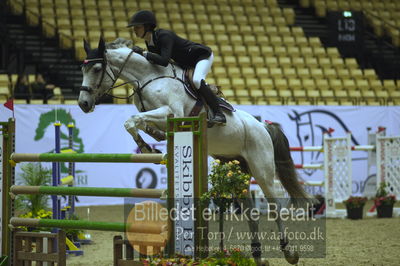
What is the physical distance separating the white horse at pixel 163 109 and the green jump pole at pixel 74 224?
757 millimetres

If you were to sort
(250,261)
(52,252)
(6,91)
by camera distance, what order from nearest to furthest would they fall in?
(250,261), (52,252), (6,91)

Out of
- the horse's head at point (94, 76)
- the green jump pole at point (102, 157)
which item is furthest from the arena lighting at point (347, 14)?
the green jump pole at point (102, 157)

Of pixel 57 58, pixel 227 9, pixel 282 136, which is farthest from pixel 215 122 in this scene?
pixel 227 9

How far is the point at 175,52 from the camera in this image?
16.9 ft

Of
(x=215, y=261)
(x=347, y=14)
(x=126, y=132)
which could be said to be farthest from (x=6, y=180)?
(x=347, y=14)

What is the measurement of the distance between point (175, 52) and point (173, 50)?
3 cm

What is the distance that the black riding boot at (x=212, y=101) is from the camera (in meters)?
5.06

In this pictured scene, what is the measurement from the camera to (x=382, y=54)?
15.1 meters

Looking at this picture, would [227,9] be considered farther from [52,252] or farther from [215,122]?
[52,252]

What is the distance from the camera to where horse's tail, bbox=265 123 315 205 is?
5824 mm

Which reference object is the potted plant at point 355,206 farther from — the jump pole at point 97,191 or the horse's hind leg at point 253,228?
the jump pole at point 97,191

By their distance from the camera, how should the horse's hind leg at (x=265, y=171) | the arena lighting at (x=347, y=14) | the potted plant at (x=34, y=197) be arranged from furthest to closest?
the arena lighting at (x=347, y=14) → the potted plant at (x=34, y=197) → the horse's hind leg at (x=265, y=171)

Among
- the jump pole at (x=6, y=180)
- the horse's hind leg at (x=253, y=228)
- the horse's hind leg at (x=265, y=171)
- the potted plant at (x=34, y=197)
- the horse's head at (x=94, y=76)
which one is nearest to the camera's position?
the jump pole at (x=6, y=180)

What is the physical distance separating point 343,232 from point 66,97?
562 centimetres
